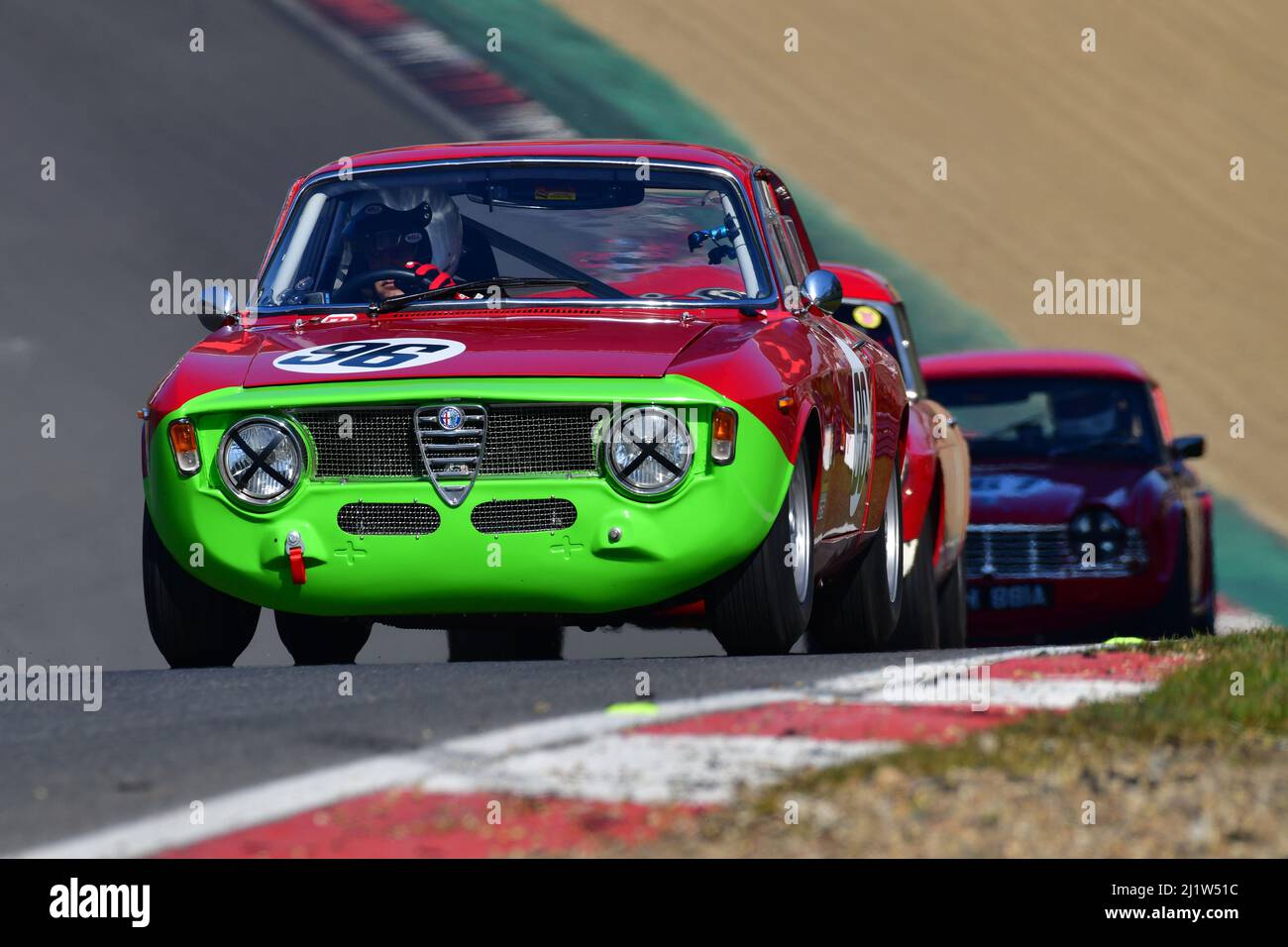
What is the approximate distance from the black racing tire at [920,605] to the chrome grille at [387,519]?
318 centimetres

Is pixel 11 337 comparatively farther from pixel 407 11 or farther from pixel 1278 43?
pixel 1278 43

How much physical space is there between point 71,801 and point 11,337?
41.0 ft

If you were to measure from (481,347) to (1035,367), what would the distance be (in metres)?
7.19

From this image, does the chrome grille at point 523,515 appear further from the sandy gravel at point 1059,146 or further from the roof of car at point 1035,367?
the sandy gravel at point 1059,146

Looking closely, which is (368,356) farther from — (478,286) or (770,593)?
(770,593)

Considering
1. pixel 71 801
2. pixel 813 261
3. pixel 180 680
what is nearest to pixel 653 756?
pixel 71 801

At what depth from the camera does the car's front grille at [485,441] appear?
23.0 ft

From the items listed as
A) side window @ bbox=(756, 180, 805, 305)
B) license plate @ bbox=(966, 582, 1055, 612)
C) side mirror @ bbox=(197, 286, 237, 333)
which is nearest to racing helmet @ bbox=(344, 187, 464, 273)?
side mirror @ bbox=(197, 286, 237, 333)

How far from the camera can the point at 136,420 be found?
15.8 meters

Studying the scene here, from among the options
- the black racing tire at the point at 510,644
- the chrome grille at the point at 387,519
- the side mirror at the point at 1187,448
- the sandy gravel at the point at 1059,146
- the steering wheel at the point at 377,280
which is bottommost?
the black racing tire at the point at 510,644

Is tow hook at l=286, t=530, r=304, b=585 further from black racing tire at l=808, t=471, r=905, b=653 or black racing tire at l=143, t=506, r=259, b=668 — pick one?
black racing tire at l=808, t=471, r=905, b=653

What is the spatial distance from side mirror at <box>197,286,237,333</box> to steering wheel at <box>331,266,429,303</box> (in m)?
0.34

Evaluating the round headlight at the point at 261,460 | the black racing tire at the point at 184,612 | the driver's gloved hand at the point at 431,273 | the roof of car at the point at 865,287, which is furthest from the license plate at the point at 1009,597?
the round headlight at the point at 261,460

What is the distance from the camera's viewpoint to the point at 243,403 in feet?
23.3
